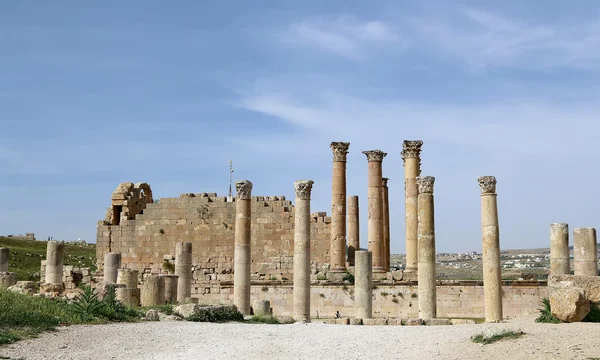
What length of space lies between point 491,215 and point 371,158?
9.49 m

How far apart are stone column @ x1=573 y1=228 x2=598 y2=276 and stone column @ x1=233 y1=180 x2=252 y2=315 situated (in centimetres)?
1137

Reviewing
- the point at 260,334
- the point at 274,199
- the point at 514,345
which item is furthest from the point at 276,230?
the point at 514,345

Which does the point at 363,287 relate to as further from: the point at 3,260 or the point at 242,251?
the point at 3,260

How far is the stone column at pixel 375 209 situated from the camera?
110 ft

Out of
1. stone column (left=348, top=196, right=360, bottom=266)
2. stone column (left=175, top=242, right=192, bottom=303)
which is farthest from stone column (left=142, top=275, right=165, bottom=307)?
stone column (left=348, top=196, right=360, bottom=266)

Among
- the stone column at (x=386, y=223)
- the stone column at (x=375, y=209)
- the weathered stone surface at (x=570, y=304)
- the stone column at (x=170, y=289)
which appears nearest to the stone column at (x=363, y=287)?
the stone column at (x=375, y=209)

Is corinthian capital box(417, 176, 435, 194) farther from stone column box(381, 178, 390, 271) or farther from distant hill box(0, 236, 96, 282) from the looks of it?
distant hill box(0, 236, 96, 282)

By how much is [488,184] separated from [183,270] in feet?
41.8

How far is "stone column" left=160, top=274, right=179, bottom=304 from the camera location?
95.7ft

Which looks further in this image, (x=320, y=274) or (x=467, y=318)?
(x=320, y=274)

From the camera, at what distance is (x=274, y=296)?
33.0m

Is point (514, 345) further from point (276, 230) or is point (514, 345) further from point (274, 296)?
point (276, 230)

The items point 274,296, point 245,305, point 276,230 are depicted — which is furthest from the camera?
point 276,230

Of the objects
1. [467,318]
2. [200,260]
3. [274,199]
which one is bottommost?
[467,318]
